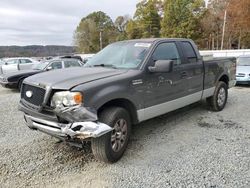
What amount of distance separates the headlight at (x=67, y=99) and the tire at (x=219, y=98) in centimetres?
414

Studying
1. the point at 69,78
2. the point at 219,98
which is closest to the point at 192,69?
the point at 219,98

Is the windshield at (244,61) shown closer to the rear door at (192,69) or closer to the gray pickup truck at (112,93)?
the rear door at (192,69)

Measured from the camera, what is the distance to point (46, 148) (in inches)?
167

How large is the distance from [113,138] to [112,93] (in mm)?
677

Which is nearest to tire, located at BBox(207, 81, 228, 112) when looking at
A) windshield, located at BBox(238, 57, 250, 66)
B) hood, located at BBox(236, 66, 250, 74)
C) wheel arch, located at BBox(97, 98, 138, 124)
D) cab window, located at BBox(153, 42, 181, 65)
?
cab window, located at BBox(153, 42, 181, 65)

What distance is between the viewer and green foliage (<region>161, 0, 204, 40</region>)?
48.8 metres

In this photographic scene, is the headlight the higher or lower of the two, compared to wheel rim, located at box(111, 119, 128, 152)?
higher

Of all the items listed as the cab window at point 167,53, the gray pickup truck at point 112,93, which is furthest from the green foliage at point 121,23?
the gray pickup truck at point 112,93

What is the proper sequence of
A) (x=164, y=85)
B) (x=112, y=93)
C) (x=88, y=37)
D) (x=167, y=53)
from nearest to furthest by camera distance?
(x=112, y=93) → (x=164, y=85) → (x=167, y=53) → (x=88, y=37)

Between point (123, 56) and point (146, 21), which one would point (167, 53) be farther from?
point (146, 21)

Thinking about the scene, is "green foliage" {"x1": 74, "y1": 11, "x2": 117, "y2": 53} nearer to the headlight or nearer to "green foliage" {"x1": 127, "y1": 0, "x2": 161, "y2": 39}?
"green foliage" {"x1": 127, "y1": 0, "x2": 161, "y2": 39}

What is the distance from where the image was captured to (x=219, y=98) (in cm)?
650

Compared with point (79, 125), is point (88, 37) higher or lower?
higher

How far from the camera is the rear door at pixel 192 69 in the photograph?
16.9 ft
